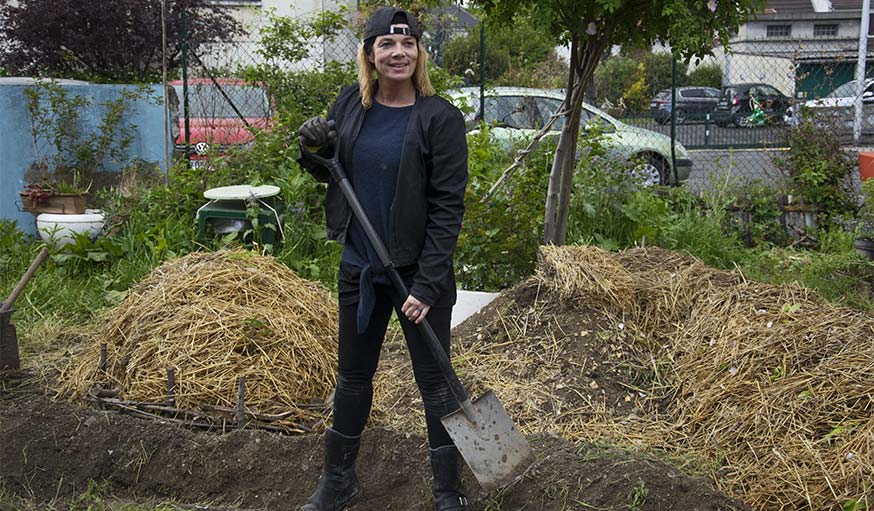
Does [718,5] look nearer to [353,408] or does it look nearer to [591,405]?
[591,405]

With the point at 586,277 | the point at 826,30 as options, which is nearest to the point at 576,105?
the point at 586,277

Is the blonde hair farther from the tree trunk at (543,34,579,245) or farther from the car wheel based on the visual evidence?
the car wheel

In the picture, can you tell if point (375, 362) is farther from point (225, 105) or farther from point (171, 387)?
point (225, 105)

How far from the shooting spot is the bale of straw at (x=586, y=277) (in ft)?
15.8

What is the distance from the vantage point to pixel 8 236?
24.1 ft

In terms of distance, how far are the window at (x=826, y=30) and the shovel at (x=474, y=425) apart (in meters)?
38.6

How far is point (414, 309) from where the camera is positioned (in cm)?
332

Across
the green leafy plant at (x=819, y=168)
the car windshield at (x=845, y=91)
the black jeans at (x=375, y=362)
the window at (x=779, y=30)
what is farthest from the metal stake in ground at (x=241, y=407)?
the window at (x=779, y=30)

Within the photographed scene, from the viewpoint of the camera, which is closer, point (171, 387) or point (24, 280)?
point (171, 387)

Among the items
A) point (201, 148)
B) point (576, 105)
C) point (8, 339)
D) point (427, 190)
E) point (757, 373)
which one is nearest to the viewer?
point (427, 190)

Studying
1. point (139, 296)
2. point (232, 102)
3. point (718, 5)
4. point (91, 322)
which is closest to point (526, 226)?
point (718, 5)

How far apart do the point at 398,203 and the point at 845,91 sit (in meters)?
9.12

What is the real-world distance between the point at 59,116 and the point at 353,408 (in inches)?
232

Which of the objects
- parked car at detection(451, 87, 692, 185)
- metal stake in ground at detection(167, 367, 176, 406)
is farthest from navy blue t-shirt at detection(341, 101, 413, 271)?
parked car at detection(451, 87, 692, 185)
